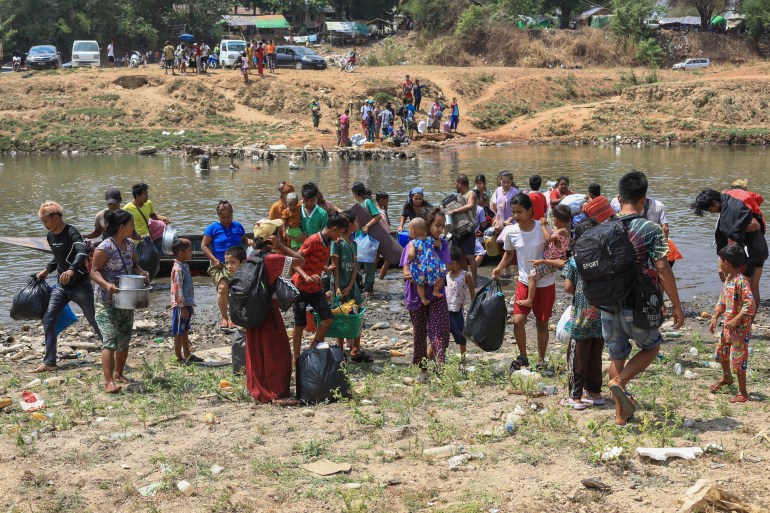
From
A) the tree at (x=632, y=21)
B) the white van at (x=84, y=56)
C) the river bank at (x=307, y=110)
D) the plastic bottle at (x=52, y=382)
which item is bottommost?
the plastic bottle at (x=52, y=382)

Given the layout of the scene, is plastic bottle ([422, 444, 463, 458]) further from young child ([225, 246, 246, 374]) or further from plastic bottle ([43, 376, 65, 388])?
plastic bottle ([43, 376, 65, 388])

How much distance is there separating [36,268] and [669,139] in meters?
30.6

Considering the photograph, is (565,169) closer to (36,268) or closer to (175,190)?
(175,190)

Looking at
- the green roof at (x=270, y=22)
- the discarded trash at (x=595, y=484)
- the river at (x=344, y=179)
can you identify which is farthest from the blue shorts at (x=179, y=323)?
the green roof at (x=270, y=22)

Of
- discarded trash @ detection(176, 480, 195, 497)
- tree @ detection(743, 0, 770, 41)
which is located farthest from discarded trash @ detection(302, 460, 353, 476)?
tree @ detection(743, 0, 770, 41)

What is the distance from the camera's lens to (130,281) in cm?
775

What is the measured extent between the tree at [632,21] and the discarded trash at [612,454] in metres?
55.3

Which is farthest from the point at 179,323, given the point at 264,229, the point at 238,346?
the point at 264,229

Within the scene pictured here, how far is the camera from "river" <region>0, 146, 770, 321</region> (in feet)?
56.2

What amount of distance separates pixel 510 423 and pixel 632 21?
2191 inches

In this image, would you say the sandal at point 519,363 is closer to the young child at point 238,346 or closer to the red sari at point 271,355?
the red sari at point 271,355

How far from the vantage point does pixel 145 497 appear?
561cm

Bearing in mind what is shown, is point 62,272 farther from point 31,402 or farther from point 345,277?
point 345,277

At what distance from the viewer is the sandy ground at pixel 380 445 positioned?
5.45 m
